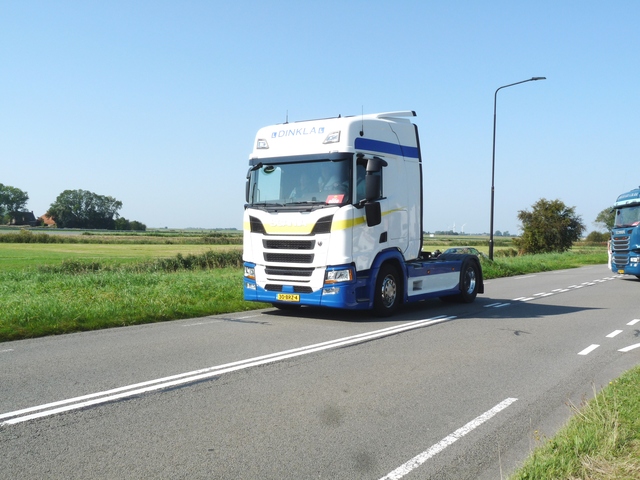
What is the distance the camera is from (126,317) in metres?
11.2

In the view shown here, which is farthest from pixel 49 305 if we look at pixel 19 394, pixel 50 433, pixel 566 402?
pixel 566 402

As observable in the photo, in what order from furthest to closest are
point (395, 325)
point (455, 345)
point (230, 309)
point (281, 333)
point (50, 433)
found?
point (230, 309), point (395, 325), point (281, 333), point (455, 345), point (50, 433)

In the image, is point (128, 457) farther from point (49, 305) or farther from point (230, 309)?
point (230, 309)

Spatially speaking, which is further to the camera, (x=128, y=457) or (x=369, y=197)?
(x=369, y=197)

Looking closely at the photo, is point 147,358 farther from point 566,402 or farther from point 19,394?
point 566,402

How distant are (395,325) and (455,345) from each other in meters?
2.02

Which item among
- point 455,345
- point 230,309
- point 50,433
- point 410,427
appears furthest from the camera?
point 230,309

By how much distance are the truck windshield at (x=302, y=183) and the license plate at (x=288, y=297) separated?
1661 millimetres

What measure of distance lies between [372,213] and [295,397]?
581cm

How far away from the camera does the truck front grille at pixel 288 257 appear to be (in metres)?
11.3

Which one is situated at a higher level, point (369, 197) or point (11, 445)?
point (369, 197)

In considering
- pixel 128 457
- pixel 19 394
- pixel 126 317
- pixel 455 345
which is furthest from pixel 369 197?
pixel 128 457

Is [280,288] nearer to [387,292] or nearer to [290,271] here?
[290,271]

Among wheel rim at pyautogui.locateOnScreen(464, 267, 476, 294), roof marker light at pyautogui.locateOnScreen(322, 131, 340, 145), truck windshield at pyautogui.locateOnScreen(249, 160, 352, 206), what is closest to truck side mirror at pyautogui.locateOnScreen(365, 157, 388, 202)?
truck windshield at pyautogui.locateOnScreen(249, 160, 352, 206)
